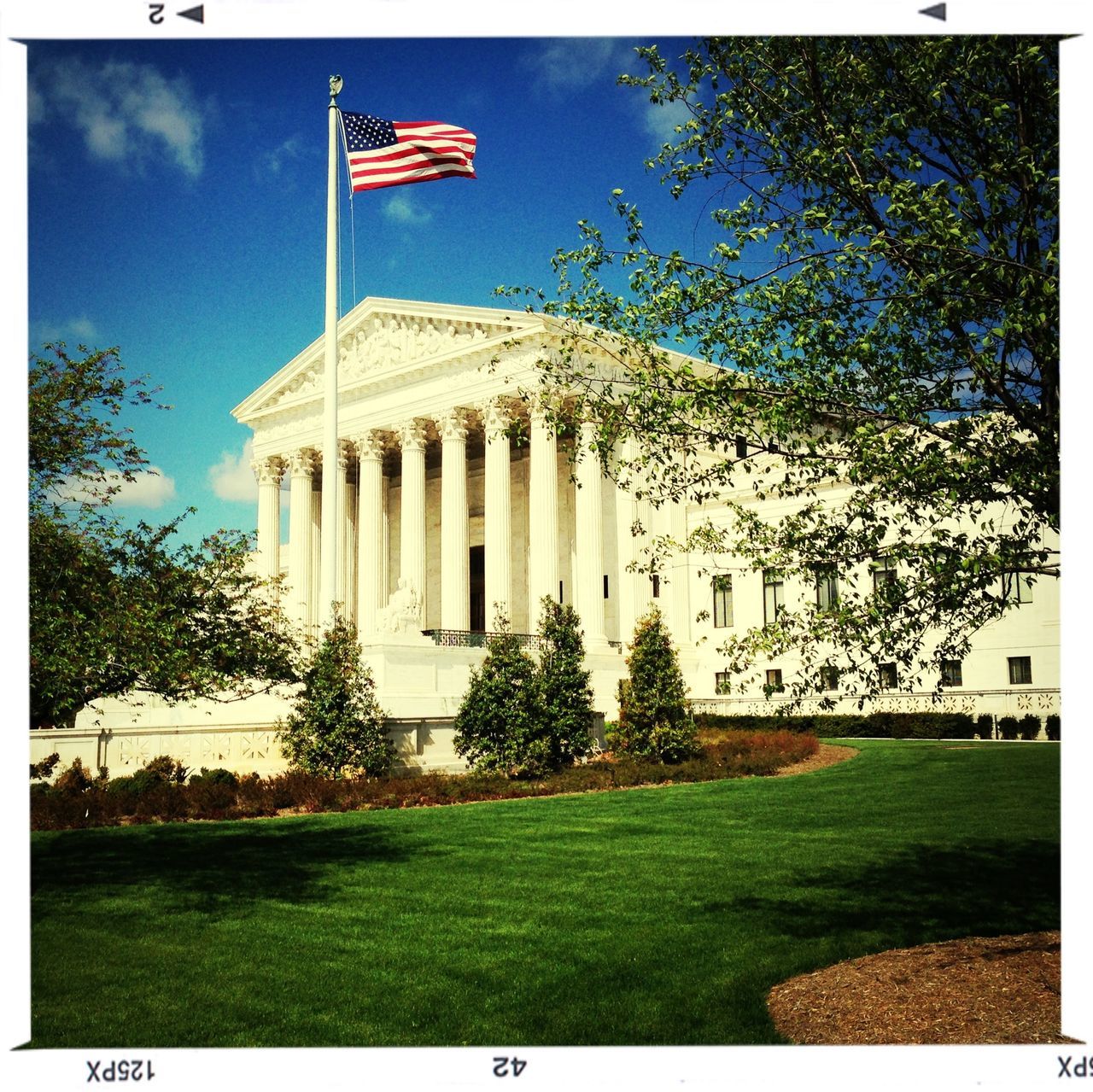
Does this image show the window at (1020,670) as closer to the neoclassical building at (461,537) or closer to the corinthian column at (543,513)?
the neoclassical building at (461,537)

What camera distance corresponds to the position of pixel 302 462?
5275 centimetres

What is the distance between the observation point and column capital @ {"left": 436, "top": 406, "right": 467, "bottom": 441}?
154 feet

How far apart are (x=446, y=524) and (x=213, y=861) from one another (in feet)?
108

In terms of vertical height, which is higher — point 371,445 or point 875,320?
point 371,445

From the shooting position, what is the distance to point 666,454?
350 inches

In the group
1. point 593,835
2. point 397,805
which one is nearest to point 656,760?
point 397,805

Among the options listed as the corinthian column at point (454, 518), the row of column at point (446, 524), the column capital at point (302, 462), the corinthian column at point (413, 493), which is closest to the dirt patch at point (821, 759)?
the row of column at point (446, 524)

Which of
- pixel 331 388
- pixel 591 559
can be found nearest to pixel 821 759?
pixel 331 388

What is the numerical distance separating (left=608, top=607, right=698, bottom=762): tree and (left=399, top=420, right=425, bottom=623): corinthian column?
2111 centimetres

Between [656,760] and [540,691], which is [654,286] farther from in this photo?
[656,760]

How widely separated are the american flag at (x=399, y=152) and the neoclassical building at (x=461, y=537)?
11778mm

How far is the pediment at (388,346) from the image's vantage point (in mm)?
44812

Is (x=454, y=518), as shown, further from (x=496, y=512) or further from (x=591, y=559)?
(x=591, y=559)
